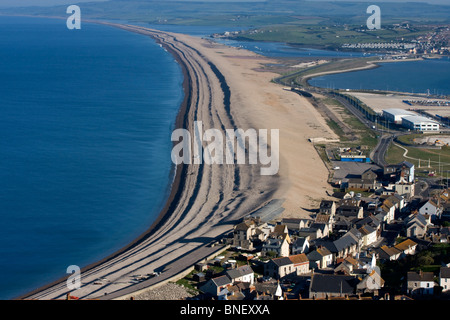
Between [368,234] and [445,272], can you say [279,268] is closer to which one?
[445,272]

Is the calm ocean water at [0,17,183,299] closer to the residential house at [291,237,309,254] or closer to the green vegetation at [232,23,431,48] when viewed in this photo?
the residential house at [291,237,309,254]

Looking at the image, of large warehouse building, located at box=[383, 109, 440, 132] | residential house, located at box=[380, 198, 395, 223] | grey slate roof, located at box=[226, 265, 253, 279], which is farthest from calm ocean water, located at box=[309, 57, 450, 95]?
grey slate roof, located at box=[226, 265, 253, 279]

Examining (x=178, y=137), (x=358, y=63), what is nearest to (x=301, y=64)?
(x=358, y=63)

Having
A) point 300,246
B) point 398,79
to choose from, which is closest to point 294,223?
point 300,246

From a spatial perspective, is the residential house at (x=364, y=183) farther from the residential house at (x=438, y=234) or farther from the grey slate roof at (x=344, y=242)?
the grey slate roof at (x=344, y=242)

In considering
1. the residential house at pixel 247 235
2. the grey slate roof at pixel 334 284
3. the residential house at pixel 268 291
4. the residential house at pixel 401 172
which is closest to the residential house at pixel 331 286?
the grey slate roof at pixel 334 284

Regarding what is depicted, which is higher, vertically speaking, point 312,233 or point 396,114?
point 396,114

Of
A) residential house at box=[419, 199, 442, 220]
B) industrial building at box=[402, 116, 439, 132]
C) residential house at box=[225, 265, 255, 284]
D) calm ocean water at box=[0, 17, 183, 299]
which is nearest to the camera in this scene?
residential house at box=[225, 265, 255, 284]
